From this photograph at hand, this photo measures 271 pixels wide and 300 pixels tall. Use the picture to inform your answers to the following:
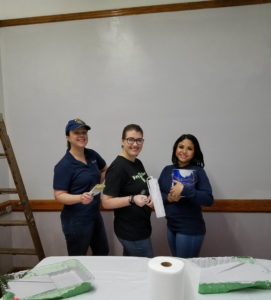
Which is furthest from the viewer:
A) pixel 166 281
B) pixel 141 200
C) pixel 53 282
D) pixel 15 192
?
pixel 15 192

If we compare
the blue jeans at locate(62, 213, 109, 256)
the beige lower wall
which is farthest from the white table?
the beige lower wall

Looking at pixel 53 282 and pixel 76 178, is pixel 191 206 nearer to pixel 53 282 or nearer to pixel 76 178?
pixel 76 178

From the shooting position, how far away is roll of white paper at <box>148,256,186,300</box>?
70 cm

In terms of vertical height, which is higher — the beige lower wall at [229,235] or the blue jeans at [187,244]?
the blue jeans at [187,244]

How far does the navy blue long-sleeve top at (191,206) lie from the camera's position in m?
1.52

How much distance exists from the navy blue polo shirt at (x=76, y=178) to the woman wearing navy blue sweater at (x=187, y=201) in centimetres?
52

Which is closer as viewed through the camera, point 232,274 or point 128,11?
point 232,274

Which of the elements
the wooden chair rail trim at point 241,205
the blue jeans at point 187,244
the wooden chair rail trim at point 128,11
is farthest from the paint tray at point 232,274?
the wooden chair rail trim at point 128,11

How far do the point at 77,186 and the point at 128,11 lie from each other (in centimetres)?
151

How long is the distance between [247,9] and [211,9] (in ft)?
0.94

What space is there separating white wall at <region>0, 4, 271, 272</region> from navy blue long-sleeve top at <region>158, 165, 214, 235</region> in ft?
1.78

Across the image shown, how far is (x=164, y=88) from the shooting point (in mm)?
2084

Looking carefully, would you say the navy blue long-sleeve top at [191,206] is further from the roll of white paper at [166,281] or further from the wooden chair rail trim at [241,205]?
the roll of white paper at [166,281]

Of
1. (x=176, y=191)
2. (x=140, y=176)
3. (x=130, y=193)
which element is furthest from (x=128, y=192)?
(x=176, y=191)
